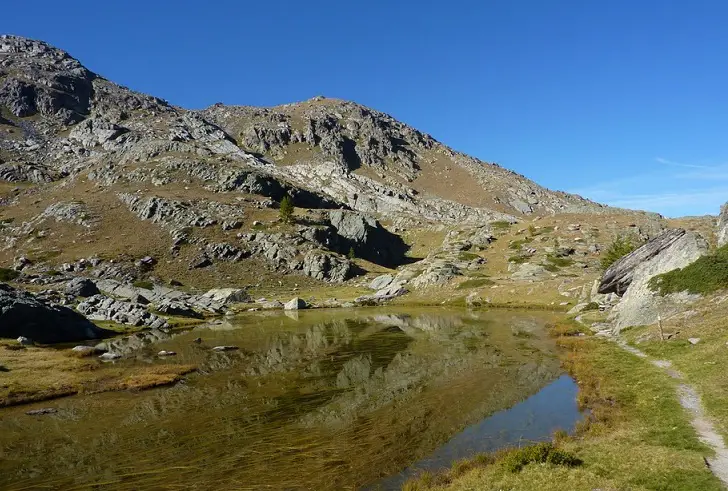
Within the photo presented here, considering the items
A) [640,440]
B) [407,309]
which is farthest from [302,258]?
[640,440]

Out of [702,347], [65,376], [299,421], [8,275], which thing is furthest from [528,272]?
[8,275]

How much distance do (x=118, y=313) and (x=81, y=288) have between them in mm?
21452

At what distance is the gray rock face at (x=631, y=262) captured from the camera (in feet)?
167

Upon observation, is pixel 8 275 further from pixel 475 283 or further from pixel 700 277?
pixel 700 277

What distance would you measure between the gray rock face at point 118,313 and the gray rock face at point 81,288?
8.54m

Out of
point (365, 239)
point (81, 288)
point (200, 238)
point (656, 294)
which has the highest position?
point (365, 239)

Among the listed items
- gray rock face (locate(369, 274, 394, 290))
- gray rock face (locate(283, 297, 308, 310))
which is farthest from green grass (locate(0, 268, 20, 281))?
gray rock face (locate(369, 274, 394, 290))

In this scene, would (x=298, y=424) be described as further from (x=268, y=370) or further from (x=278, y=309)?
(x=278, y=309)

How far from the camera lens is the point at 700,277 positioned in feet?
135

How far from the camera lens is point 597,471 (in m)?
15.6

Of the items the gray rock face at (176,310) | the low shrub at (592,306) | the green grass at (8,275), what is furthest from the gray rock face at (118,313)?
the low shrub at (592,306)

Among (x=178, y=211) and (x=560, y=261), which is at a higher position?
(x=178, y=211)

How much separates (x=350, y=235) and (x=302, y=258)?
109 ft

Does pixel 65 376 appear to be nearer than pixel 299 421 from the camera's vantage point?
No
